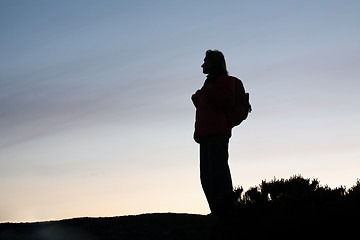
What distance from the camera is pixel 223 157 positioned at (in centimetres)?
916

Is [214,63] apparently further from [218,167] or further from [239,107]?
[218,167]

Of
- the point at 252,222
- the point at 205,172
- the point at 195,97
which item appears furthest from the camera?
the point at 195,97

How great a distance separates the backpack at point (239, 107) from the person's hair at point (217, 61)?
26 centimetres

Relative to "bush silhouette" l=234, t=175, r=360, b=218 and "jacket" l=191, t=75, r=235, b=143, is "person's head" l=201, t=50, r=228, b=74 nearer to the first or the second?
"jacket" l=191, t=75, r=235, b=143

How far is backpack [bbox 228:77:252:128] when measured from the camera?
30.5 ft

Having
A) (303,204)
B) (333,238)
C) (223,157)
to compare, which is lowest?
(333,238)

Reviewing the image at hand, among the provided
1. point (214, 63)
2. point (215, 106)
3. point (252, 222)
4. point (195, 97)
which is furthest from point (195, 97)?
point (252, 222)

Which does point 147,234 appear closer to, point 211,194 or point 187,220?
point 187,220

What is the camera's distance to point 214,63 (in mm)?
9352

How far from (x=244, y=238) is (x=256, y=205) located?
74cm

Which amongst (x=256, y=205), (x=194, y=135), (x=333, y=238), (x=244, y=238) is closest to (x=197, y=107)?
(x=194, y=135)

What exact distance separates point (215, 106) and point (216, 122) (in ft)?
0.86

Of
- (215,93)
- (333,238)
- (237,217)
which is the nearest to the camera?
(333,238)

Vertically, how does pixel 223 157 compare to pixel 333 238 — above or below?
above
